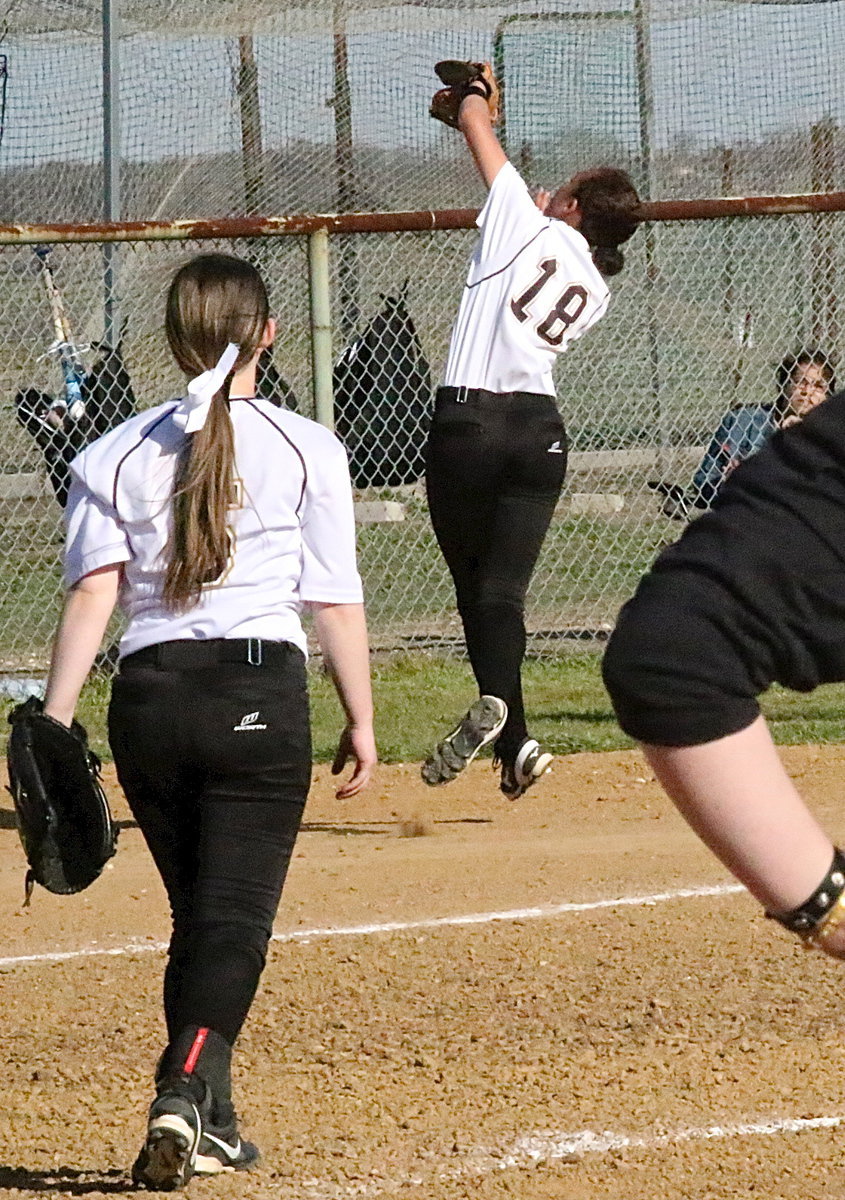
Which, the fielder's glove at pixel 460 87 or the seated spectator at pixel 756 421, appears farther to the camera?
the seated spectator at pixel 756 421

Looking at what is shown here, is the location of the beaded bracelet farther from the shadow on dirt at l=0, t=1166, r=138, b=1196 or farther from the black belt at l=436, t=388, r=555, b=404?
the black belt at l=436, t=388, r=555, b=404

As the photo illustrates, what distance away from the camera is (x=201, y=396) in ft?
12.1

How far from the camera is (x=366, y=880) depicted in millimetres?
6379

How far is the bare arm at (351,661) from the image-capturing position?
12.7 feet

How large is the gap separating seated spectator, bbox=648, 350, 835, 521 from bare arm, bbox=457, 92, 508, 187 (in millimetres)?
3369

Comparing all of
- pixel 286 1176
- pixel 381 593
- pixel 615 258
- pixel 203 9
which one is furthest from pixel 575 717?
pixel 203 9

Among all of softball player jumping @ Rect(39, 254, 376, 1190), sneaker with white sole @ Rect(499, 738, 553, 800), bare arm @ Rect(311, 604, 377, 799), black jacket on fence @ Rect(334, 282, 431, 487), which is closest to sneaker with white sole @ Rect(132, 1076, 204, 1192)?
softball player jumping @ Rect(39, 254, 376, 1190)

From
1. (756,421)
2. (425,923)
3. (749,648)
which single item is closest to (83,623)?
(749,648)

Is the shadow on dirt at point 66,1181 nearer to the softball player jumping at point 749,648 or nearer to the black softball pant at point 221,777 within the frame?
the black softball pant at point 221,777

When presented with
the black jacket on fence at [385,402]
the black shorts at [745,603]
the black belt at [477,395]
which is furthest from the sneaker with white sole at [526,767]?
the black shorts at [745,603]

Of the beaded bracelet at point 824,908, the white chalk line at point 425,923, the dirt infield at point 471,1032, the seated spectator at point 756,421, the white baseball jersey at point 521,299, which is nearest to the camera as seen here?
the beaded bracelet at point 824,908

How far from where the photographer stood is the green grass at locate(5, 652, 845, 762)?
29.1 feet

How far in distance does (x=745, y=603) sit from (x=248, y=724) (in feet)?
5.87

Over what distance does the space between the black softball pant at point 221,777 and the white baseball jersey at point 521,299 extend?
296 centimetres
